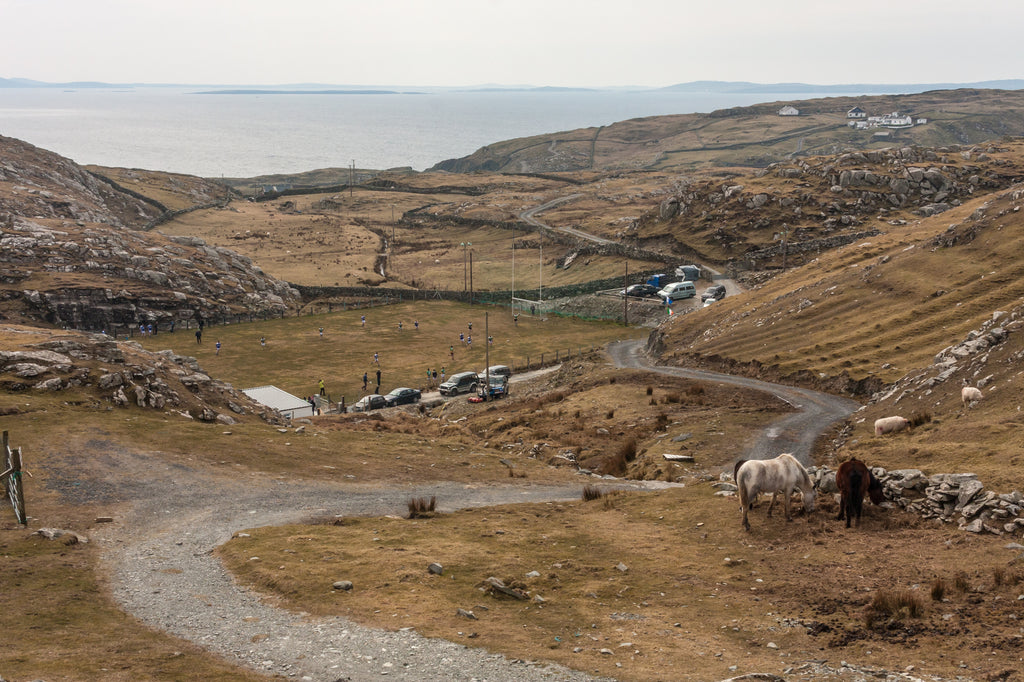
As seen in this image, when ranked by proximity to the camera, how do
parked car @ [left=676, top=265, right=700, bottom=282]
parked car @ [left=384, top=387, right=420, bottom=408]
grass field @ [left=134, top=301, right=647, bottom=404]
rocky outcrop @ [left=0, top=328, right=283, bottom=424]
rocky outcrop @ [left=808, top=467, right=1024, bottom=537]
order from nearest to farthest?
rocky outcrop @ [left=808, top=467, right=1024, bottom=537] → rocky outcrop @ [left=0, top=328, right=283, bottom=424] → parked car @ [left=384, top=387, right=420, bottom=408] → grass field @ [left=134, top=301, right=647, bottom=404] → parked car @ [left=676, top=265, right=700, bottom=282]

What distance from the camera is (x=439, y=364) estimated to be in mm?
81125

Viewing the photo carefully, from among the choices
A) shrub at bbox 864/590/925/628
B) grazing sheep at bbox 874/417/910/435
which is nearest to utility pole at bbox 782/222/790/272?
grazing sheep at bbox 874/417/910/435

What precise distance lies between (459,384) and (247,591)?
49.4 metres

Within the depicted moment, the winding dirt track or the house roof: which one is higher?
the winding dirt track

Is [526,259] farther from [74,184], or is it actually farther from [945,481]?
[945,481]

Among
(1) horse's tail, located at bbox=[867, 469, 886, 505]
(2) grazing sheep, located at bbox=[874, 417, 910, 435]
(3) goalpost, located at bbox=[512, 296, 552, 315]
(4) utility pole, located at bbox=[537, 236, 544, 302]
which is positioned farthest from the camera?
(4) utility pole, located at bbox=[537, 236, 544, 302]

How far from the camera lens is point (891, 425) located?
3212 cm

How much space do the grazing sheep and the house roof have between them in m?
40.7

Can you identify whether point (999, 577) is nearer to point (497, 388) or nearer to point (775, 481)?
point (775, 481)

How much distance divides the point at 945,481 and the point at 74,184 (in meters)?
167

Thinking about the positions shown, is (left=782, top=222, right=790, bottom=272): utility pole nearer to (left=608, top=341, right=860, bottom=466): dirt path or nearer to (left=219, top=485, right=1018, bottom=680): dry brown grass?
(left=608, top=341, right=860, bottom=466): dirt path

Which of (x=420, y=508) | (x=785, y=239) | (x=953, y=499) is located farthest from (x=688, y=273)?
(x=953, y=499)

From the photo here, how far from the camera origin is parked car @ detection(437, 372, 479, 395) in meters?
69.2

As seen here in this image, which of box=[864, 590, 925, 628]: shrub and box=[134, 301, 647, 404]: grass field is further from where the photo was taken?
box=[134, 301, 647, 404]: grass field
